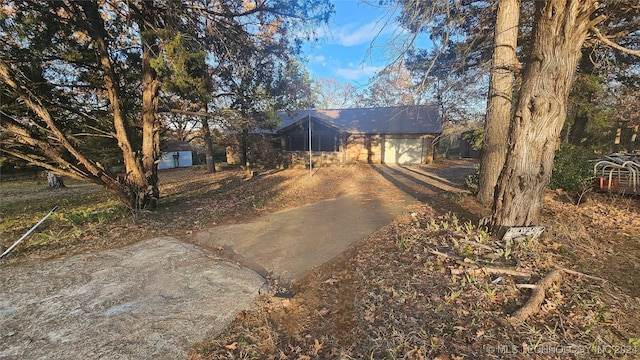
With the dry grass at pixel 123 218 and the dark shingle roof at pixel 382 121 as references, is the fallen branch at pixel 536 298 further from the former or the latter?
the dark shingle roof at pixel 382 121

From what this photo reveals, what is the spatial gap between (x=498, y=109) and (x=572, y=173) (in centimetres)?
276

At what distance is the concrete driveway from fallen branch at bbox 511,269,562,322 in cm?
273

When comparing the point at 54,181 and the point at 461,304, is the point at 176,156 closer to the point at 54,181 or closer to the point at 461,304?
the point at 54,181

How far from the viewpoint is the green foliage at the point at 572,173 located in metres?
6.47

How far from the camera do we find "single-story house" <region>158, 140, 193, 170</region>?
28911mm

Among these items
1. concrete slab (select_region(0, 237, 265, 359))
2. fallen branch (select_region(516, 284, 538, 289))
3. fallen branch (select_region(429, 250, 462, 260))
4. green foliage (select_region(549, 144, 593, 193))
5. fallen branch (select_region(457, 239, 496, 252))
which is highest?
green foliage (select_region(549, 144, 593, 193))

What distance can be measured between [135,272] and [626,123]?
1250 inches

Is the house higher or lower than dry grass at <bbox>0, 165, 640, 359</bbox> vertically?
higher

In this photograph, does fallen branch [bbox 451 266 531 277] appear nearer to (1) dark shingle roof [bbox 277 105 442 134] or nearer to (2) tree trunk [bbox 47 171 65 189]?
(1) dark shingle roof [bbox 277 105 442 134]

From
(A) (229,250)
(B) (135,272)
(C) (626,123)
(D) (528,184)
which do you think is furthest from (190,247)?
(C) (626,123)

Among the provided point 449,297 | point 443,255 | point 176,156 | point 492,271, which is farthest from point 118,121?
point 176,156

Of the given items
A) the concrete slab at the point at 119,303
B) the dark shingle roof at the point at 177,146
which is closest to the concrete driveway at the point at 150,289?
the concrete slab at the point at 119,303

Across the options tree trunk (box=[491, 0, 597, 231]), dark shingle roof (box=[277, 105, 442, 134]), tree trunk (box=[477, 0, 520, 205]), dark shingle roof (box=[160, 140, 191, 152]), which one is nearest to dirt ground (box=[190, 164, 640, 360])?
tree trunk (box=[491, 0, 597, 231])

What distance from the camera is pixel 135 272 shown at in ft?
13.1
